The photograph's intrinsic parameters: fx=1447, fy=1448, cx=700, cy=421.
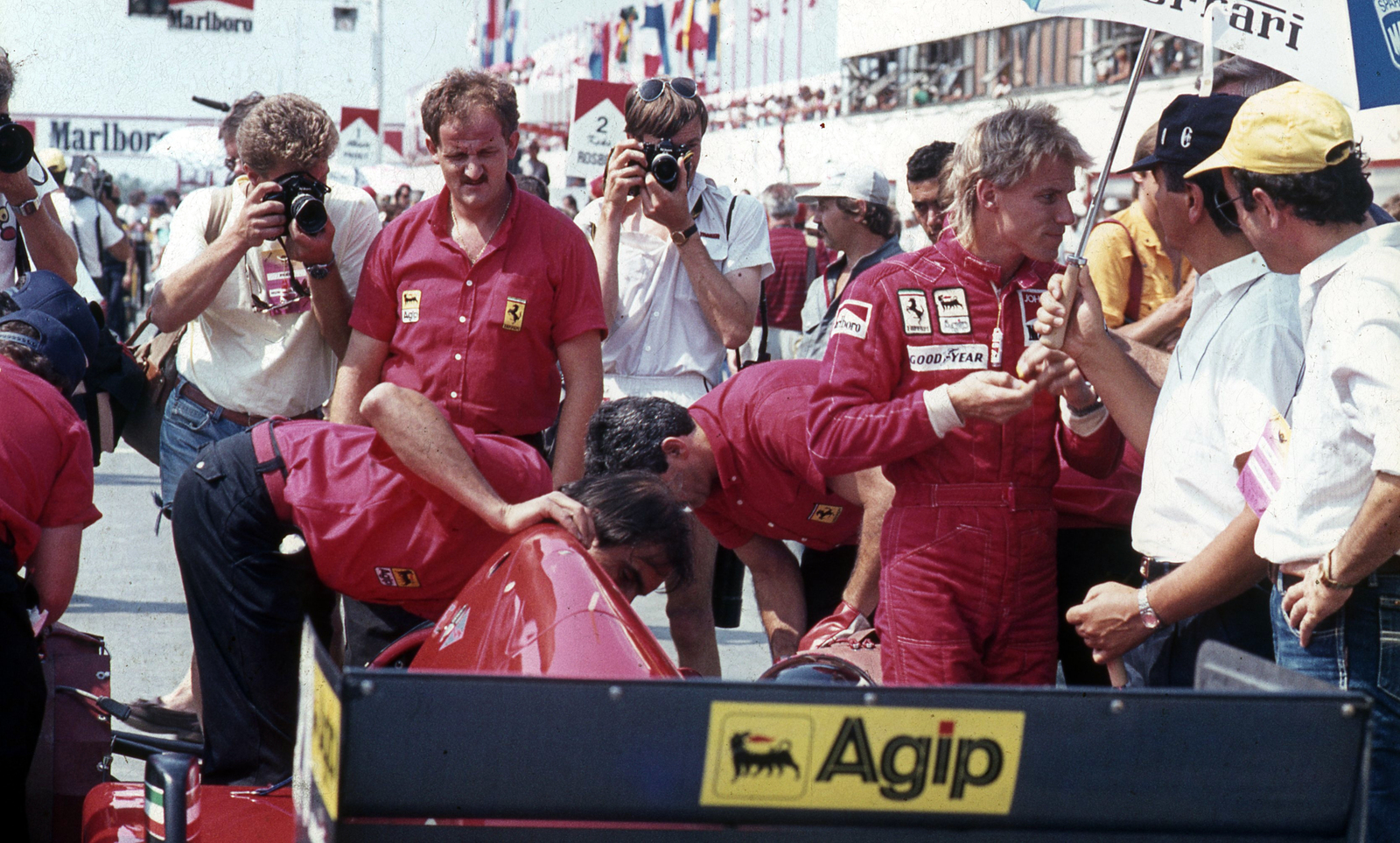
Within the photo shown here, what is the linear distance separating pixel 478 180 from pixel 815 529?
52.3 inches

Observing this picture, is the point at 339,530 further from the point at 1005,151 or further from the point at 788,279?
the point at 788,279

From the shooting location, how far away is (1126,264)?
475 centimetres

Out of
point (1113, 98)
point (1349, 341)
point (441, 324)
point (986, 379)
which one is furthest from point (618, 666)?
point (1113, 98)

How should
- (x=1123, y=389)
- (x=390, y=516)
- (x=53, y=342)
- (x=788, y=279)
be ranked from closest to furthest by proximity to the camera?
(x=1123, y=389), (x=390, y=516), (x=53, y=342), (x=788, y=279)

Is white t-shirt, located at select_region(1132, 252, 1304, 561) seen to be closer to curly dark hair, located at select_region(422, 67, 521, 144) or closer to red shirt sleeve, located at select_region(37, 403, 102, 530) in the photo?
curly dark hair, located at select_region(422, 67, 521, 144)

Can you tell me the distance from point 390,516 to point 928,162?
9.42ft

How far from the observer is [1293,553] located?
2.38 meters

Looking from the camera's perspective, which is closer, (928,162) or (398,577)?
(398,577)

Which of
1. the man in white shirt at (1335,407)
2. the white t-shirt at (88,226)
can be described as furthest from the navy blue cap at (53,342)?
the white t-shirt at (88,226)

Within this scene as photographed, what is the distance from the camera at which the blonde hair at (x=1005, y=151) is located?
9.53 feet

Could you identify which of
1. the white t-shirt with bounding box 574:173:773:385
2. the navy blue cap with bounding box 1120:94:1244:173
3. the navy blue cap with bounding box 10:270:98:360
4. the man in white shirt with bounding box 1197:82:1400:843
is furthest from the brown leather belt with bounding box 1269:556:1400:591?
the navy blue cap with bounding box 10:270:98:360

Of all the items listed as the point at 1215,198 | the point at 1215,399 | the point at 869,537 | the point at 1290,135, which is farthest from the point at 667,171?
the point at 1290,135

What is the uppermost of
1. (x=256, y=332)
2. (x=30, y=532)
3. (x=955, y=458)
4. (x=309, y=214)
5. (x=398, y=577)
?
(x=309, y=214)

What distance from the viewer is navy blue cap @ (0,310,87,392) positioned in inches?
139
